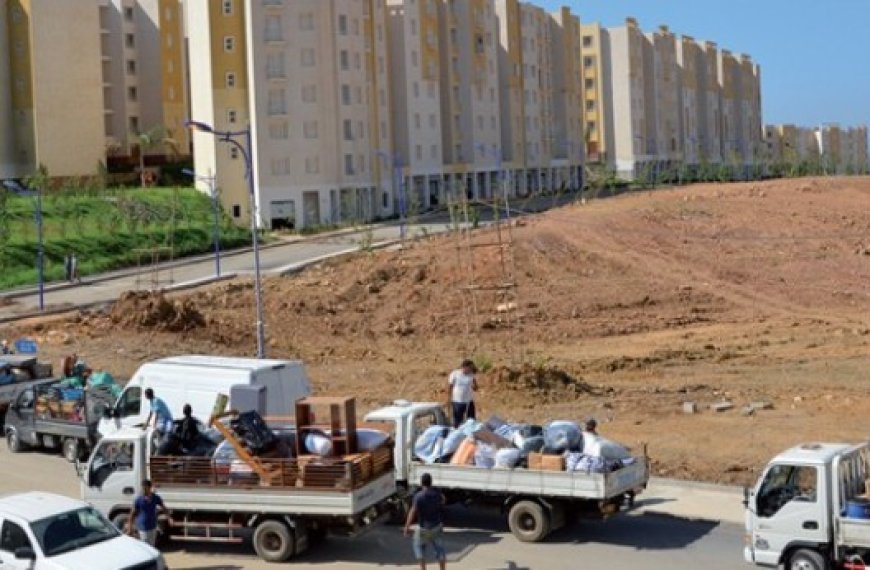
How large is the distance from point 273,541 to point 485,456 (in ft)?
9.94

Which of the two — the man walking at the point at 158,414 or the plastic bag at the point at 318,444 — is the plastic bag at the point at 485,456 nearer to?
the plastic bag at the point at 318,444

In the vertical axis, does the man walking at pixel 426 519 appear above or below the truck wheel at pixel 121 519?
above

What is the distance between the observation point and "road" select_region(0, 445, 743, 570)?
1656 centimetres

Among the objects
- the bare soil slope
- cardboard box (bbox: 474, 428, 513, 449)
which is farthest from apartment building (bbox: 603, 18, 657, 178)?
cardboard box (bbox: 474, 428, 513, 449)

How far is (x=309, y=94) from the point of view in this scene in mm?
84938

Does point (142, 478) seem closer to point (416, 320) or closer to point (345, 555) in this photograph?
point (345, 555)

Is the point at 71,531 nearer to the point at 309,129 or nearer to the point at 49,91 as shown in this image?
the point at 309,129

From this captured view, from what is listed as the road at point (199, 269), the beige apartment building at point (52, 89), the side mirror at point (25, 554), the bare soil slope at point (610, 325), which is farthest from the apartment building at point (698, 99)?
the side mirror at point (25, 554)

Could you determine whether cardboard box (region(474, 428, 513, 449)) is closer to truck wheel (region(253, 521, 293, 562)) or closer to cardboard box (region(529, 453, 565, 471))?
cardboard box (region(529, 453, 565, 471))

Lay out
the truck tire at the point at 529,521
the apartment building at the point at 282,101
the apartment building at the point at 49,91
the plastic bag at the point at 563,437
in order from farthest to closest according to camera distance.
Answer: the apartment building at the point at 49,91 < the apartment building at the point at 282,101 < the plastic bag at the point at 563,437 < the truck tire at the point at 529,521

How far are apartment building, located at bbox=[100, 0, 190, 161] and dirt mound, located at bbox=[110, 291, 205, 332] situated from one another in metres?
65.1

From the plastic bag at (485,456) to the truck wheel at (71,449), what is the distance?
947cm

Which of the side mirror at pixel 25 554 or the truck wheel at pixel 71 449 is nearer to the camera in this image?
the side mirror at pixel 25 554

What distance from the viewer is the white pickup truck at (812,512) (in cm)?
1446
